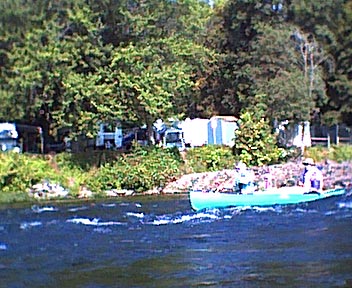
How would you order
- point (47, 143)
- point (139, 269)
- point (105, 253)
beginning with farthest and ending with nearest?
point (47, 143) → point (105, 253) → point (139, 269)

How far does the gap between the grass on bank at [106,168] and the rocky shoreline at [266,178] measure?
3.21 ft

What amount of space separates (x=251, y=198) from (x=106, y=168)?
16472 mm

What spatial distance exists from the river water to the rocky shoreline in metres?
9.25

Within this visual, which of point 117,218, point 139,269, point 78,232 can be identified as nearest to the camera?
point 139,269

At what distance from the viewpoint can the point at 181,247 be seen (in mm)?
21641

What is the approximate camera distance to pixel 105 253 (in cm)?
2075

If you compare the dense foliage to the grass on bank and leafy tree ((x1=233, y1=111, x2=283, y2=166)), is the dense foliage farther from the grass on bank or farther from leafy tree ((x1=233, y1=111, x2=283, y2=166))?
leafy tree ((x1=233, y1=111, x2=283, y2=166))

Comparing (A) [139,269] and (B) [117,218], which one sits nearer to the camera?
(A) [139,269]

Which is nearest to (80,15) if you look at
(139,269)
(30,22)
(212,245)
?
(30,22)

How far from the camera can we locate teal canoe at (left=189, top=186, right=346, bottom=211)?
29.6 meters

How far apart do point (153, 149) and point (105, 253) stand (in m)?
25.8

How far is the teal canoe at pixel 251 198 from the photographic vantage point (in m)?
29.6

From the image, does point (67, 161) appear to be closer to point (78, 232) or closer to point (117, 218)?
point (117, 218)

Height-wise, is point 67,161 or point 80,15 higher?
point 80,15
